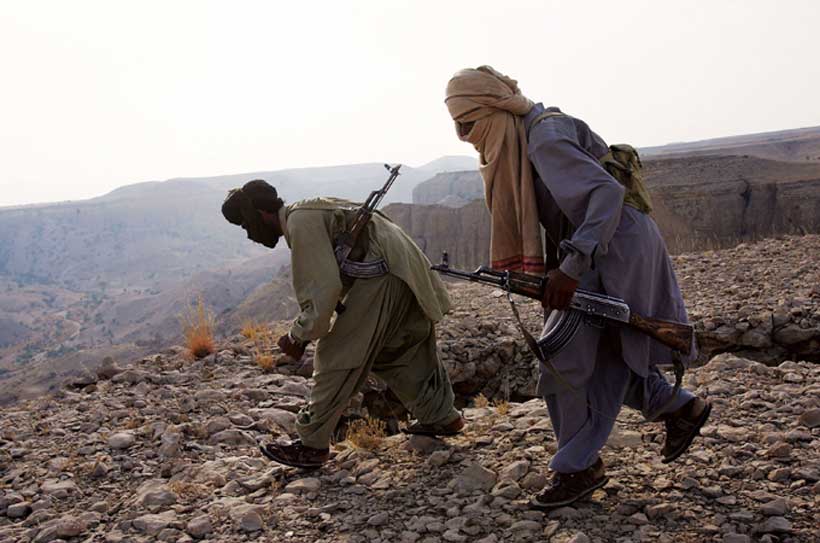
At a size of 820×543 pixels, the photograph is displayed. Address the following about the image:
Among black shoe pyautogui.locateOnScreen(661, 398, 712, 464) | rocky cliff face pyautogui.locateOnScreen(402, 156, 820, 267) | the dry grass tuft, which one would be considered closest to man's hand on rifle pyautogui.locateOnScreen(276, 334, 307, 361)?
black shoe pyautogui.locateOnScreen(661, 398, 712, 464)

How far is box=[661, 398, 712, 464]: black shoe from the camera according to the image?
2217mm

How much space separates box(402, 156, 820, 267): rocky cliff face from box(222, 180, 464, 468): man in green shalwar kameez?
16814 millimetres

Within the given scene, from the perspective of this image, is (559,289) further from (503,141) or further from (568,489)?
(568,489)

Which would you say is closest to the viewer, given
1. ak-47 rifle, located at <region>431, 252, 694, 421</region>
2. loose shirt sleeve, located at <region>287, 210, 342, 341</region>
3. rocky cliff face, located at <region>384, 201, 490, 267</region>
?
ak-47 rifle, located at <region>431, 252, 694, 421</region>

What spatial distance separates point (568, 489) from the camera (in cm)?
216

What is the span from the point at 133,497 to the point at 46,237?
115 metres

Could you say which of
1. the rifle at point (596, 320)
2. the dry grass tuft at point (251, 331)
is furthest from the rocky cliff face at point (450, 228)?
the rifle at point (596, 320)

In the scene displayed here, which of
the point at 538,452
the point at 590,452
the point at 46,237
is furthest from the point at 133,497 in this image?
the point at 46,237

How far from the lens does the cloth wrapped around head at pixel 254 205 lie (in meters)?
2.70

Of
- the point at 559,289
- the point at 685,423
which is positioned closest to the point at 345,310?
the point at 559,289

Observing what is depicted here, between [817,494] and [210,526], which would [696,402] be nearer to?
[817,494]

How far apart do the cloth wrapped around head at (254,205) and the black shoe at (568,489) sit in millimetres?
1439

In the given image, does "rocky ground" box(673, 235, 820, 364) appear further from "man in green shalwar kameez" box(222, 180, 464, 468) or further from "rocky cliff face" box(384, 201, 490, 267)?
"rocky cliff face" box(384, 201, 490, 267)

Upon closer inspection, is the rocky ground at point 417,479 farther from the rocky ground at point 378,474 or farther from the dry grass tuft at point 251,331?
the dry grass tuft at point 251,331
